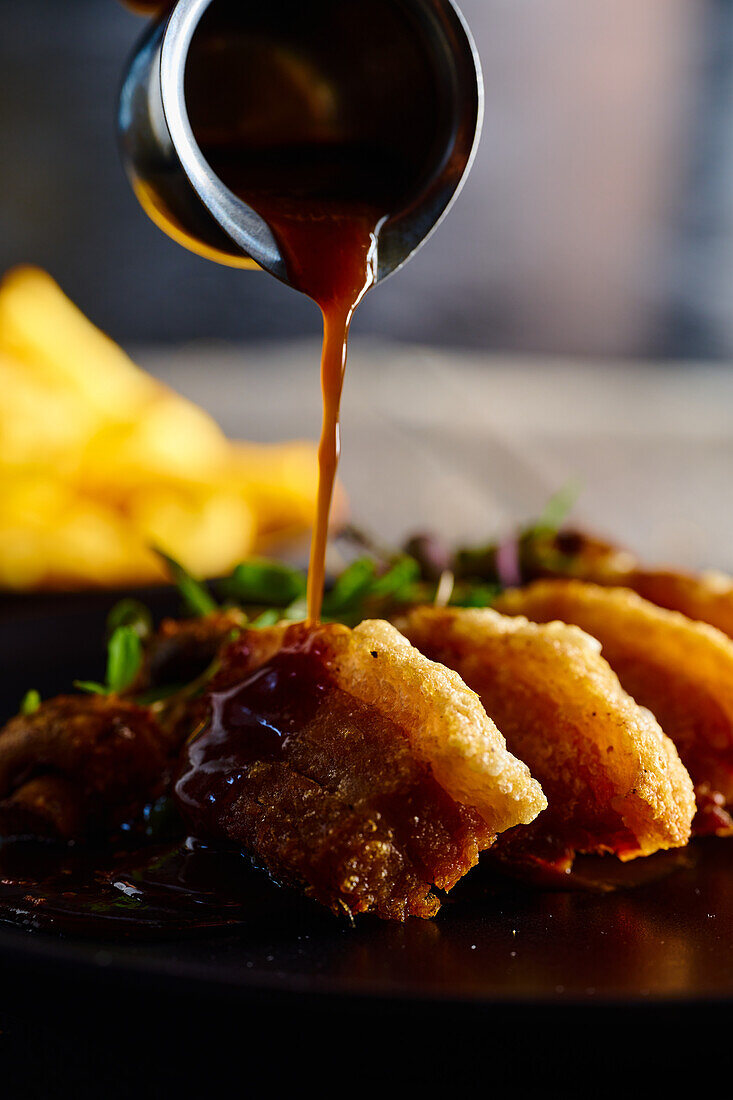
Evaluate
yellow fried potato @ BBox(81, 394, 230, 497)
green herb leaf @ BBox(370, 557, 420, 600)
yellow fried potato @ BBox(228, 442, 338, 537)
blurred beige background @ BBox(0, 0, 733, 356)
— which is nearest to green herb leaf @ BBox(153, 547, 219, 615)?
green herb leaf @ BBox(370, 557, 420, 600)

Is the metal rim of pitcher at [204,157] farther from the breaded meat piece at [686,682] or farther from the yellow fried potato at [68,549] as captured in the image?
the yellow fried potato at [68,549]

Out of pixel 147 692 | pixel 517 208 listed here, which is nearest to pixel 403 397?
pixel 517 208

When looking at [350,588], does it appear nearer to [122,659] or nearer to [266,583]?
[266,583]

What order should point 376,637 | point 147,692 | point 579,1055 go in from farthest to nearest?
point 147,692
point 376,637
point 579,1055

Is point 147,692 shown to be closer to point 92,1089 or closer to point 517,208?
point 92,1089

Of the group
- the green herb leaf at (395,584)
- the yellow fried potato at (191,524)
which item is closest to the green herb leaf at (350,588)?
the green herb leaf at (395,584)

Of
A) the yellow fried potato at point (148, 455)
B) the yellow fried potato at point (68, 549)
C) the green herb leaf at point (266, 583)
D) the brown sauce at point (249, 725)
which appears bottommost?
the yellow fried potato at point (68, 549)
